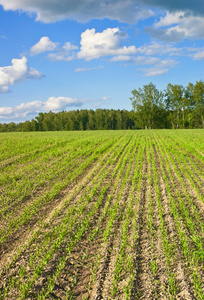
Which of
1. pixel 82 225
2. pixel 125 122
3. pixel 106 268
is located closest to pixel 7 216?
Answer: pixel 82 225

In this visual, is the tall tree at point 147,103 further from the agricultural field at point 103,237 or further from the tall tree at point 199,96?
the agricultural field at point 103,237

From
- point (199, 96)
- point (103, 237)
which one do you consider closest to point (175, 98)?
point (199, 96)

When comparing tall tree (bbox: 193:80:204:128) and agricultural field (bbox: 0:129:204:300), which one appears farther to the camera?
tall tree (bbox: 193:80:204:128)

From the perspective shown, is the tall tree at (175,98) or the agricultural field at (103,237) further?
the tall tree at (175,98)

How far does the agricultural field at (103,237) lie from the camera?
16.5ft

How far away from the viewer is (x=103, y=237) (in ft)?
22.9

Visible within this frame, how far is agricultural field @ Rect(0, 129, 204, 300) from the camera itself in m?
5.02

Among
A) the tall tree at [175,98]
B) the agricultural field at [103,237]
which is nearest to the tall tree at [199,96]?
the tall tree at [175,98]

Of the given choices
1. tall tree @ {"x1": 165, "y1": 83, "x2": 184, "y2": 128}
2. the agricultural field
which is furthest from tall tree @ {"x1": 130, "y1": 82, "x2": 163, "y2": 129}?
the agricultural field

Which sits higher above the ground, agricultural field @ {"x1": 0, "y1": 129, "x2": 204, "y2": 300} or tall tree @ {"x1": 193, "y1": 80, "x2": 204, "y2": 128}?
tall tree @ {"x1": 193, "y1": 80, "x2": 204, "y2": 128}

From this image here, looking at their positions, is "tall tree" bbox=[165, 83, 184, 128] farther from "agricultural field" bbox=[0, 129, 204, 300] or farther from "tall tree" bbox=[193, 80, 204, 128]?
"agricultural field" bbox=[0, 129, 204, 300]

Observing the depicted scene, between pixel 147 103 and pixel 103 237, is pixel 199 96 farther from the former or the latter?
pixel 103 237

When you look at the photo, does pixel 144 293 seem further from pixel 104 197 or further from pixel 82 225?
pixel 104 197

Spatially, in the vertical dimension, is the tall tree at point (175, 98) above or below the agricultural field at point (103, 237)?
above
